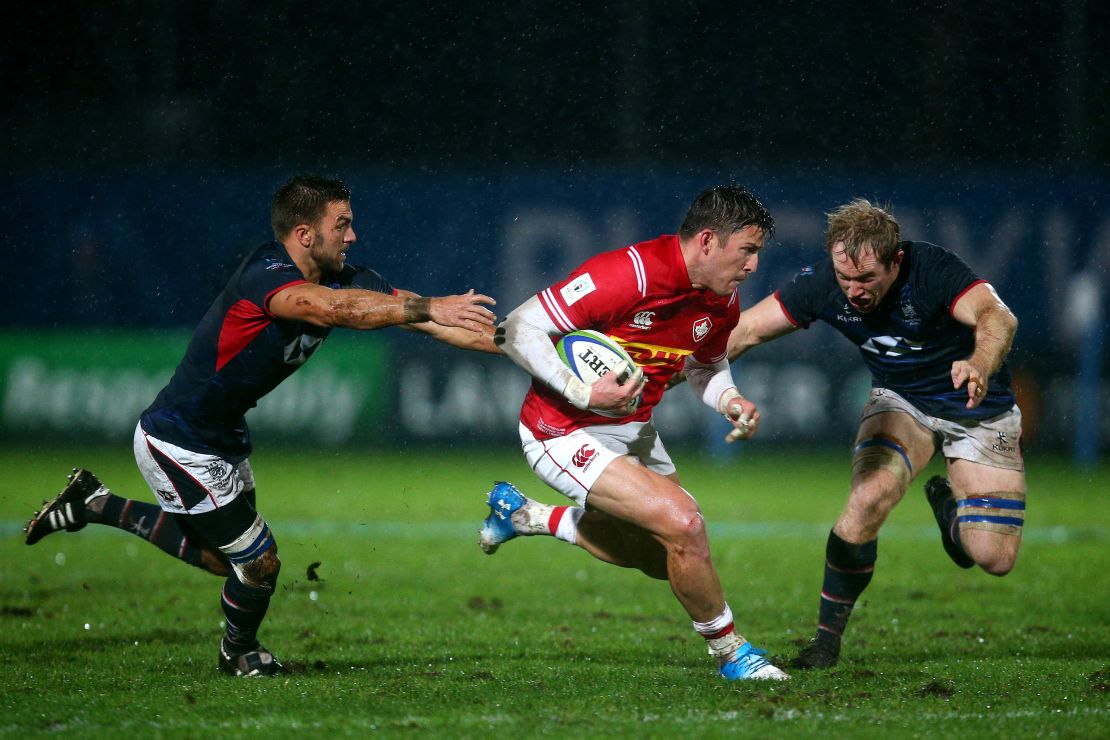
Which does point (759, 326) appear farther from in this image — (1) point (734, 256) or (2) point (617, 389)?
(2) point (617, 389)

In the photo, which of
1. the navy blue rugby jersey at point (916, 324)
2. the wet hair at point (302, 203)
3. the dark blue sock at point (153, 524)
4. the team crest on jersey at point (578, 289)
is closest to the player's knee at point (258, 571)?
the dark blue sock at point (153, 524)

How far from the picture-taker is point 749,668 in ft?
19.0

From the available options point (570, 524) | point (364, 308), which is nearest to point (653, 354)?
point (570, 524)

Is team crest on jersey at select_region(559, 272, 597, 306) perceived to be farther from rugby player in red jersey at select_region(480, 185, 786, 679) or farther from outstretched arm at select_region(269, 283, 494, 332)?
outstretched arm at select_region(269, 283, 494, 332)

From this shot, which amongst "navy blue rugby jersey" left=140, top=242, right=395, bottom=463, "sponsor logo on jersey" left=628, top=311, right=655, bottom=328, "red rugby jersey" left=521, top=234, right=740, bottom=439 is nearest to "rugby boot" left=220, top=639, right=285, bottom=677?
"navy blue rugby jersey" left=140, top=242, right=395, bottom=463

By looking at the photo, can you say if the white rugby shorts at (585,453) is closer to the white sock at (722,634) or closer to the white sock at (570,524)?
the white sock at (570,524)

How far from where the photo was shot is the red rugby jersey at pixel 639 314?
5.91 metres

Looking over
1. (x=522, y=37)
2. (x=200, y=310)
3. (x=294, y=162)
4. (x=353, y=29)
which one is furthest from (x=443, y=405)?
(x=353, y=29)

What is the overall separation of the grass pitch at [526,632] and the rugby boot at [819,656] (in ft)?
0.59

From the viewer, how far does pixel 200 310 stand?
682 inches

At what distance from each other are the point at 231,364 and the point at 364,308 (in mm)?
861

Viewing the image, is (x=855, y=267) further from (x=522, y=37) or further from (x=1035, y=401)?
(x=522, y=37)

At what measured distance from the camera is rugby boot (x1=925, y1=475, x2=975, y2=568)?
682cm

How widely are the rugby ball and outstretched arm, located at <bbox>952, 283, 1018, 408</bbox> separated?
153 cm
